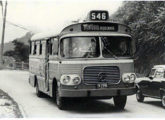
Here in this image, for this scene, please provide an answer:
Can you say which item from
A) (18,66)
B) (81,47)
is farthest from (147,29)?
(18,66)

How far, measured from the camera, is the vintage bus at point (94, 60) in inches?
489

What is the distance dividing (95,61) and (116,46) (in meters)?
0.94

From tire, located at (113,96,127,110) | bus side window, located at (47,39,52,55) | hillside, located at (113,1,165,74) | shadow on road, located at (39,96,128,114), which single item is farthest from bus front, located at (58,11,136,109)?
hillside, located at (113,1,165,74)

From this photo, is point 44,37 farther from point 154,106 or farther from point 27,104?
point 154,106

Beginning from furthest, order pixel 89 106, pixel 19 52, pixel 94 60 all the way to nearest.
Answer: pixel 19 52 → pixel 89 106 → pixel 94 60

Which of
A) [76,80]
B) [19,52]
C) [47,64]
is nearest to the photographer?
[76,80]

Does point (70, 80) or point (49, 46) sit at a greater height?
point (49, 46)

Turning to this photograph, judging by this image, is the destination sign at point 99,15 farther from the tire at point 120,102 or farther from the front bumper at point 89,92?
the tire at point 120,102

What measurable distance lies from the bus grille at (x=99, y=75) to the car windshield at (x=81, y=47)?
43 centimetres

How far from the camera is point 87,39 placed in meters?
12.8

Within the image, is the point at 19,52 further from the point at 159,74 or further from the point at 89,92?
the point at 89,92

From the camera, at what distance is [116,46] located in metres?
13.0

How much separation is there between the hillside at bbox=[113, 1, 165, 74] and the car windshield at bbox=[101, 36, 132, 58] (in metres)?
12.5

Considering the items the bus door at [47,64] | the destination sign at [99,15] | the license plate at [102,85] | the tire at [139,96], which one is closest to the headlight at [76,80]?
the license plate at [102,85]
